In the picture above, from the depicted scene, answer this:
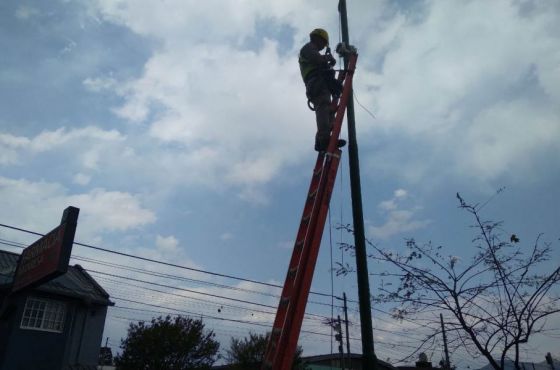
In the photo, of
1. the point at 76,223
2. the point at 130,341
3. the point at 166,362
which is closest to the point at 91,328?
the point at 130,341

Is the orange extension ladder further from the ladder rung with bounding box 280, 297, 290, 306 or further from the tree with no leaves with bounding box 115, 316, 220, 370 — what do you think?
the tree with no leaves with bounding box 115, 316, 220, 370

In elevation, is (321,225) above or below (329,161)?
below

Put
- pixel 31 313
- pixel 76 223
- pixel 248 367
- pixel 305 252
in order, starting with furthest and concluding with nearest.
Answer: pixel 248 367
pixel 31 313
pixel 76 223
pixel 305 252

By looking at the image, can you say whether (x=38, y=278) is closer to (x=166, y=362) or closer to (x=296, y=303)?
(x=296, y=303)

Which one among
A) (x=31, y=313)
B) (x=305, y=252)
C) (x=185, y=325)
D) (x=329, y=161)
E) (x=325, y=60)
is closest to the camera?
(x=305, y=252)

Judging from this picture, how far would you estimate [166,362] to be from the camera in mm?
22719

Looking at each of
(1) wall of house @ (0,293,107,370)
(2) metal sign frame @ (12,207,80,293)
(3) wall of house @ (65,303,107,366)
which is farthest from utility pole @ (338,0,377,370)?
(3) wall of house @ (65,303,107,366)

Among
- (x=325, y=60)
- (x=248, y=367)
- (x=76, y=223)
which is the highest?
(x=325, y=60)

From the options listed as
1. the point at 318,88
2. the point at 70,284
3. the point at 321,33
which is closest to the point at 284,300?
the point at 318,88

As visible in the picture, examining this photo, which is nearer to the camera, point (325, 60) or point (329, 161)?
point (329, 161)

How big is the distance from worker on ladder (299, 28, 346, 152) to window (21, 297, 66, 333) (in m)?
18.9

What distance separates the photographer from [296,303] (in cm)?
398

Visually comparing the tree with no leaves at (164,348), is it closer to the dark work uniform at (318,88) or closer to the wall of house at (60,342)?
the wall of house at (60,342)

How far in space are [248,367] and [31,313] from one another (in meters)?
14.1
